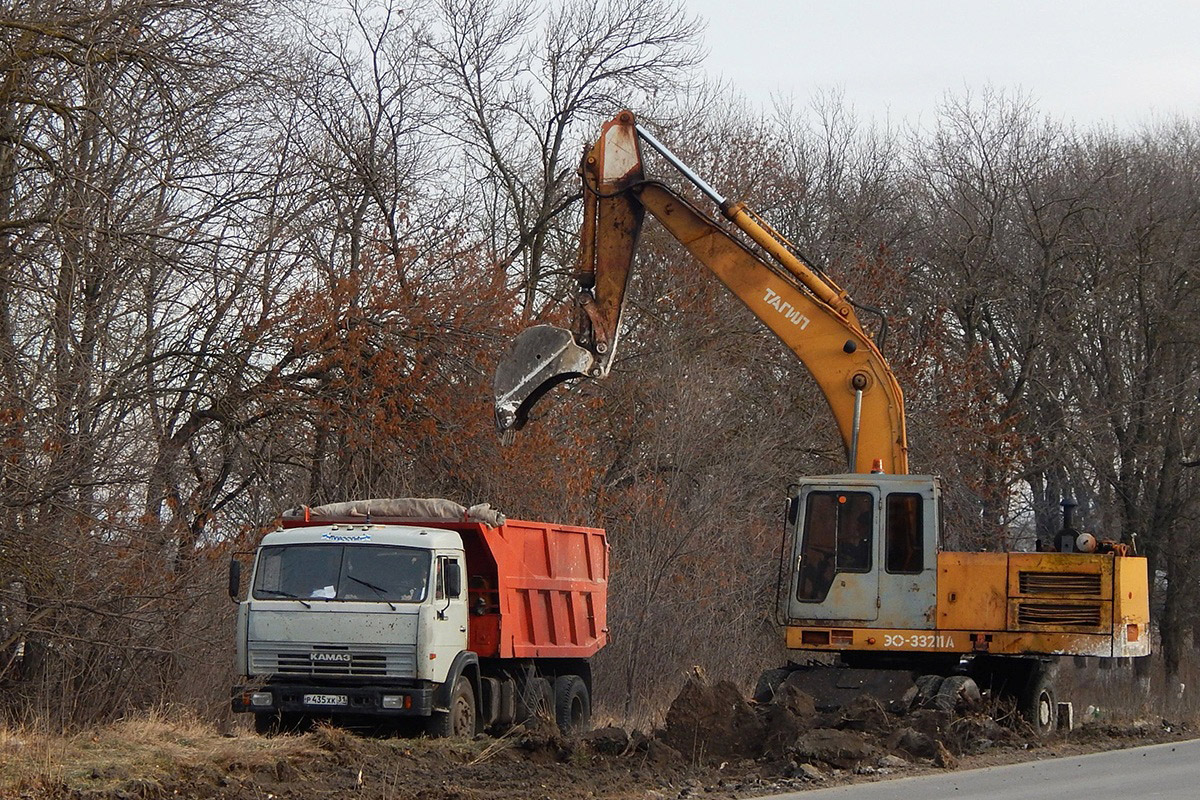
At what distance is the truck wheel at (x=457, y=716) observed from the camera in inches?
635

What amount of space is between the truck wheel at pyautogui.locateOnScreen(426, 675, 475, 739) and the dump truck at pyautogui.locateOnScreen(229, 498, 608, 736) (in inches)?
0.4

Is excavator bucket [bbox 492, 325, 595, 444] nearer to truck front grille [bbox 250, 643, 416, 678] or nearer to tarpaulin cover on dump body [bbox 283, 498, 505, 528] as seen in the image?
tarpaulin cover on dump body [bbox 283, 498, 505, 528]

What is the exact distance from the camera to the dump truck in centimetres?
1596

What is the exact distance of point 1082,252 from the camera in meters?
35.1

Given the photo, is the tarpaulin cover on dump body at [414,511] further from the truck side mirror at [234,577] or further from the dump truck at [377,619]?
the truck side mirror at [234,577]

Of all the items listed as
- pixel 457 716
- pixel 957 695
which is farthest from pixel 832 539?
pixel 457 716

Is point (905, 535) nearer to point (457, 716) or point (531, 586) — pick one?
point (531, 586)

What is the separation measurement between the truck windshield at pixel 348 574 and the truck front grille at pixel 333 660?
0.53 meters

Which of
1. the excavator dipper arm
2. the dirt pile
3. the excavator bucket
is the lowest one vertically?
the dirt pile

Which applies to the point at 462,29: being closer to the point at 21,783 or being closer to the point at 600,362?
the point at 600,362

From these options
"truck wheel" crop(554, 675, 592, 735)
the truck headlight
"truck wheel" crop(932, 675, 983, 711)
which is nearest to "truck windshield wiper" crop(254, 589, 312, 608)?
the truck headlight

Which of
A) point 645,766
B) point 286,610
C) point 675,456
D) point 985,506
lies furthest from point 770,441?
point 645,766

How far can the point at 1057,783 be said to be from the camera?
40.9ft

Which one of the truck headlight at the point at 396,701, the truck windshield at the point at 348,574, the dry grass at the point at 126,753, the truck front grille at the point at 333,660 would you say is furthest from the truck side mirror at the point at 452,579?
the dry grass at the point at 126,753
